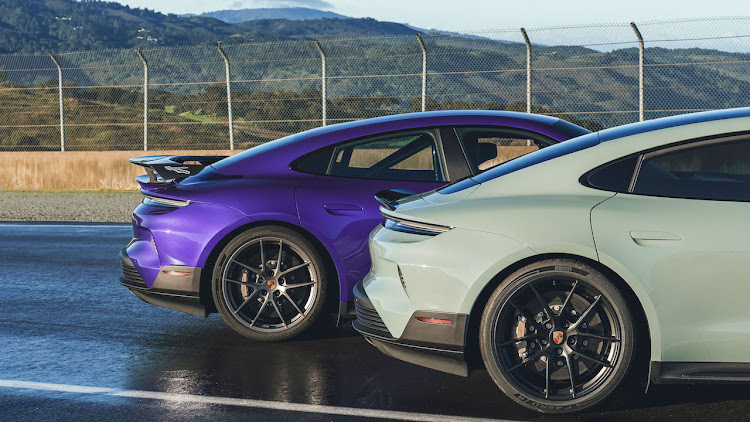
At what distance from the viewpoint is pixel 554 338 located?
189 inches

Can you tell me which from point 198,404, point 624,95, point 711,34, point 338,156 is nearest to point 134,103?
point 624,95

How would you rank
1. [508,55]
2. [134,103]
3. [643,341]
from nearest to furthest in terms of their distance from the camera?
[643,341] < [508,55] < [134,103]

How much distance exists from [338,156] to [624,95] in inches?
433

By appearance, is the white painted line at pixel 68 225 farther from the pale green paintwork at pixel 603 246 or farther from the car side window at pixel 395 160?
the pale green paintwork at pixel 603 246

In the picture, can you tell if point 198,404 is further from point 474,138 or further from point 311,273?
point 474,138

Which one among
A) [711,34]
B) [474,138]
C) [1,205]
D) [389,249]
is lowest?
[1,205]

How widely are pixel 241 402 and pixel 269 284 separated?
52.0 inches

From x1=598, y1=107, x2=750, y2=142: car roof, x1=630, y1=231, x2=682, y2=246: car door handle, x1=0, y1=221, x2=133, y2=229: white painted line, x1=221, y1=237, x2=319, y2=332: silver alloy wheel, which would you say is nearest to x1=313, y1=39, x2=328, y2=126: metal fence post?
x1=0, y1=221, x2=133, y2=229: white painted line

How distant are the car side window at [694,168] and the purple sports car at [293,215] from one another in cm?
155

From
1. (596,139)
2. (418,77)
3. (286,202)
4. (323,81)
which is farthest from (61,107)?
(596,139)

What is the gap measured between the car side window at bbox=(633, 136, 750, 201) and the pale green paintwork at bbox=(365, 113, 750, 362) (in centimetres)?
6

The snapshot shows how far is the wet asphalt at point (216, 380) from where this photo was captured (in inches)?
193

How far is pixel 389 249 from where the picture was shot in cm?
504

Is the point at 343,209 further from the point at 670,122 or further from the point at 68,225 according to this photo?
the point at 68,225
